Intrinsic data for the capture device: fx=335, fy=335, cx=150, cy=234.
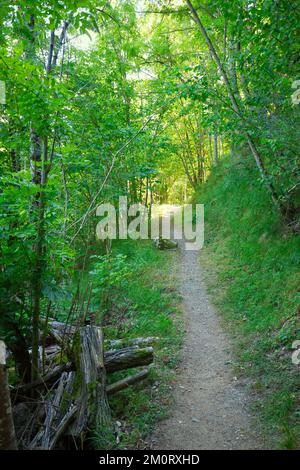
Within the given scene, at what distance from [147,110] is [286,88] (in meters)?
6.26

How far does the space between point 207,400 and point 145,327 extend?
2647mm

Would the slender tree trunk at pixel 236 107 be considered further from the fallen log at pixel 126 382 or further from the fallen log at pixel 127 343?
the fallen log at pixel 126 382

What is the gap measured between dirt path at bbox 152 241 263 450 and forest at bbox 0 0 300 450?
43 millimetres

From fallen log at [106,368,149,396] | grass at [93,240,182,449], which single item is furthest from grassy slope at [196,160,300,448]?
fallen log at [106,368,149,396]

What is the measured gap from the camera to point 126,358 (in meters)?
5.34

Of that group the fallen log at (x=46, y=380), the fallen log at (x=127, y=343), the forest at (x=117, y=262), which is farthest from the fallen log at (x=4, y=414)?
the fallen log at (x=127, y=343)

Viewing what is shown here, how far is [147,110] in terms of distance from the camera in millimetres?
11500

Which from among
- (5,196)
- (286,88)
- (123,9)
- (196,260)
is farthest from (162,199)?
(5,196)

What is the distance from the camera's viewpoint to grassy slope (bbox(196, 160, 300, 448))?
15.4 feet

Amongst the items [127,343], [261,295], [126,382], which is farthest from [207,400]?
[261,295]

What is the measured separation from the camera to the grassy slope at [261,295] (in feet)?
15.4

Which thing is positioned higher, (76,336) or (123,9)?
(123,9)

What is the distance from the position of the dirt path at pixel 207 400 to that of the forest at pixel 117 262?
0.04m
